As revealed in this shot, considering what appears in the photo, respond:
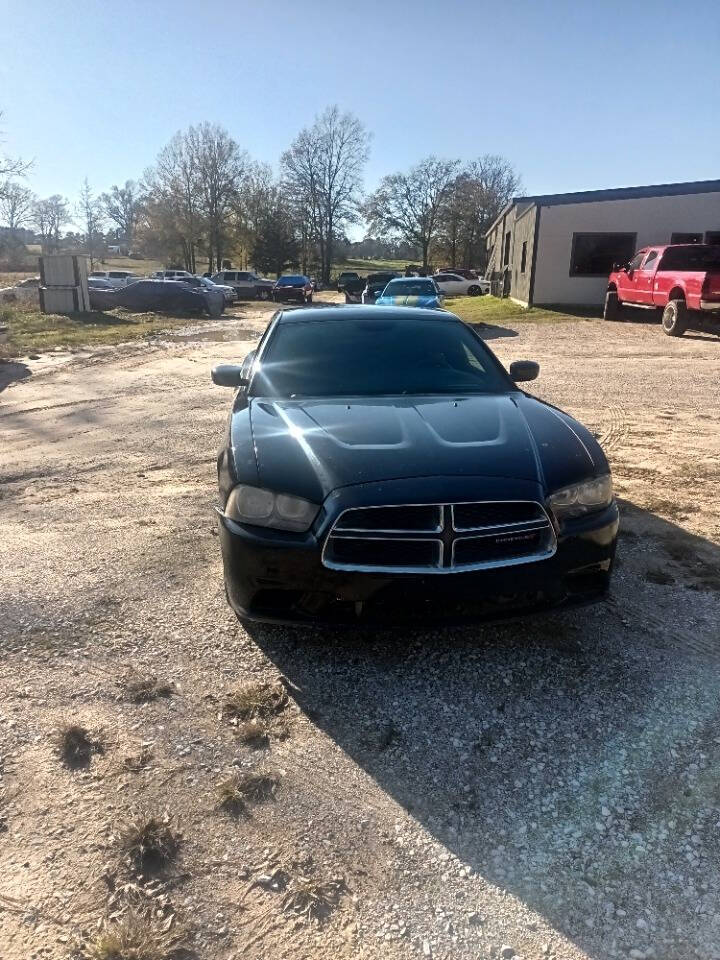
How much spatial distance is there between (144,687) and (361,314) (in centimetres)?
298

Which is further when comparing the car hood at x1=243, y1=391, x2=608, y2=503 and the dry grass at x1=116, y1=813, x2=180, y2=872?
the car hood at x1=243, y1=391, x2=608, y2=503

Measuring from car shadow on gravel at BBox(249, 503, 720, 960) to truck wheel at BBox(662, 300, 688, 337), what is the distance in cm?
1453

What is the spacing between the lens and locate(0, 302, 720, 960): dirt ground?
185 centimetres

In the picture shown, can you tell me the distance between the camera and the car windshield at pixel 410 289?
16891 millimetres

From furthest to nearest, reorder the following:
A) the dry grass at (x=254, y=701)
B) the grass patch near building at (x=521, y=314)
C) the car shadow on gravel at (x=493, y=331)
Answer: the grass patch near building at (x=521, y=314) < the car shadow on gravel at (x=493, y=331) < the dry grass at (x=254, y=701)

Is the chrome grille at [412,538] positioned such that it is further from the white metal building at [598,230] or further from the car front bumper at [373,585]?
the white metal building at [598,230]

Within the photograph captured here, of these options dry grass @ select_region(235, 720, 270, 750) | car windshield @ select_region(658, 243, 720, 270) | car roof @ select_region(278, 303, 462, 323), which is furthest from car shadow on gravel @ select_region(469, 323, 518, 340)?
dry grass @ select_region(235, 720, 270, 750)

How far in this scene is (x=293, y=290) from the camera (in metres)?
37.3

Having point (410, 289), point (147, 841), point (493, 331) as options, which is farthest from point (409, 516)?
point (493, 331)

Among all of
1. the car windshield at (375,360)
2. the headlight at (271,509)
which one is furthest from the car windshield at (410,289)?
the headlight at (271,509)

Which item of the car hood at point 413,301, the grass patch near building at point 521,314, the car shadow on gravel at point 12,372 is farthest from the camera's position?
the grass patch near building at point 521,314

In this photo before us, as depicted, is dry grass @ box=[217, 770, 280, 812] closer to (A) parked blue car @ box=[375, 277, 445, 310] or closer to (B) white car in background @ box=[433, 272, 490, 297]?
(A) parked blue car @ box=[375, 277, 445, 310]

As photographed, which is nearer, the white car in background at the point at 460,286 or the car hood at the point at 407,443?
the car hood at the point at 407,443

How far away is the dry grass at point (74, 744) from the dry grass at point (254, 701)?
1.64ft
